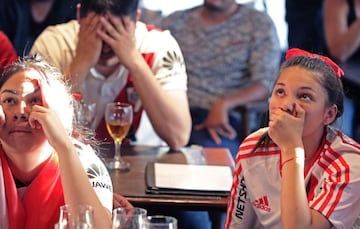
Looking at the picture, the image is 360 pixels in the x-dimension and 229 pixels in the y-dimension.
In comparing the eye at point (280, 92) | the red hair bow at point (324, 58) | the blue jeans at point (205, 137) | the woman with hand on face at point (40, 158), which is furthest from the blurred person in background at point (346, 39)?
the woman with hand on face at point (40, 158)

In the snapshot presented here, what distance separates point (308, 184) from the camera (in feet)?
5.59

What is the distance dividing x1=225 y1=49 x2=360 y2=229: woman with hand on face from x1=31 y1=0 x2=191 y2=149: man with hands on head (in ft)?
2.27

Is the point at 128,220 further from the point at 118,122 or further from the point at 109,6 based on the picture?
the point at 109,6

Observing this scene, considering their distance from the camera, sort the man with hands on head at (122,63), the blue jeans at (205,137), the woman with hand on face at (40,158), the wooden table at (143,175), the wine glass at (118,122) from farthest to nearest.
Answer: the blue jeans at (205,137), the man with hands on head at (122,63), the wine glass at (118,122), the wooden table at (143,175), the woman with hand on face at (40,158)

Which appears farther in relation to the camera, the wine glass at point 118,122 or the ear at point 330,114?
the wine glass at point 118,122

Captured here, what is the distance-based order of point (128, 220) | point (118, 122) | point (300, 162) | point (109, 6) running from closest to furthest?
point (128, 220), point (300, 162), point (118, 122), point (109, 6)

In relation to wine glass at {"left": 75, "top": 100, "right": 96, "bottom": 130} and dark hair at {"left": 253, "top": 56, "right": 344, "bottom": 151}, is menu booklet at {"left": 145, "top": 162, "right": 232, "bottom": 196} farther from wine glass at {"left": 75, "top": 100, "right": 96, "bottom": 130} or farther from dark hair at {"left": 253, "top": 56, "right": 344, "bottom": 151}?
dark hair at {"left": 253, "top": 56, "right": 344, "bottom": 151}

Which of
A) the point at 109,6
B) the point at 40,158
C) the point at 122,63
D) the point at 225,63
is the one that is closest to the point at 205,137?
the point at 225,63

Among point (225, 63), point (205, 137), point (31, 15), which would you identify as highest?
point (31, 15)

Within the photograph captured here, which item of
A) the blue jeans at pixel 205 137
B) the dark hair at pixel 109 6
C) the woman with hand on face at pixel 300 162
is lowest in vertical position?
the blue jeans at pixel 205 137

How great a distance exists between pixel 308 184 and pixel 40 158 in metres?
0.60

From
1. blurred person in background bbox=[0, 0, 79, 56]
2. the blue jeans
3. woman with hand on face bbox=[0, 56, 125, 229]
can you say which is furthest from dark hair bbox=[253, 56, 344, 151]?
blurred person in background bbox=[0, 0, 79, 56]

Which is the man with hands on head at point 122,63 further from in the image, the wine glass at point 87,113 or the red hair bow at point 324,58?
the red hair bow at point 324,58

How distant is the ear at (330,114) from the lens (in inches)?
68.1
